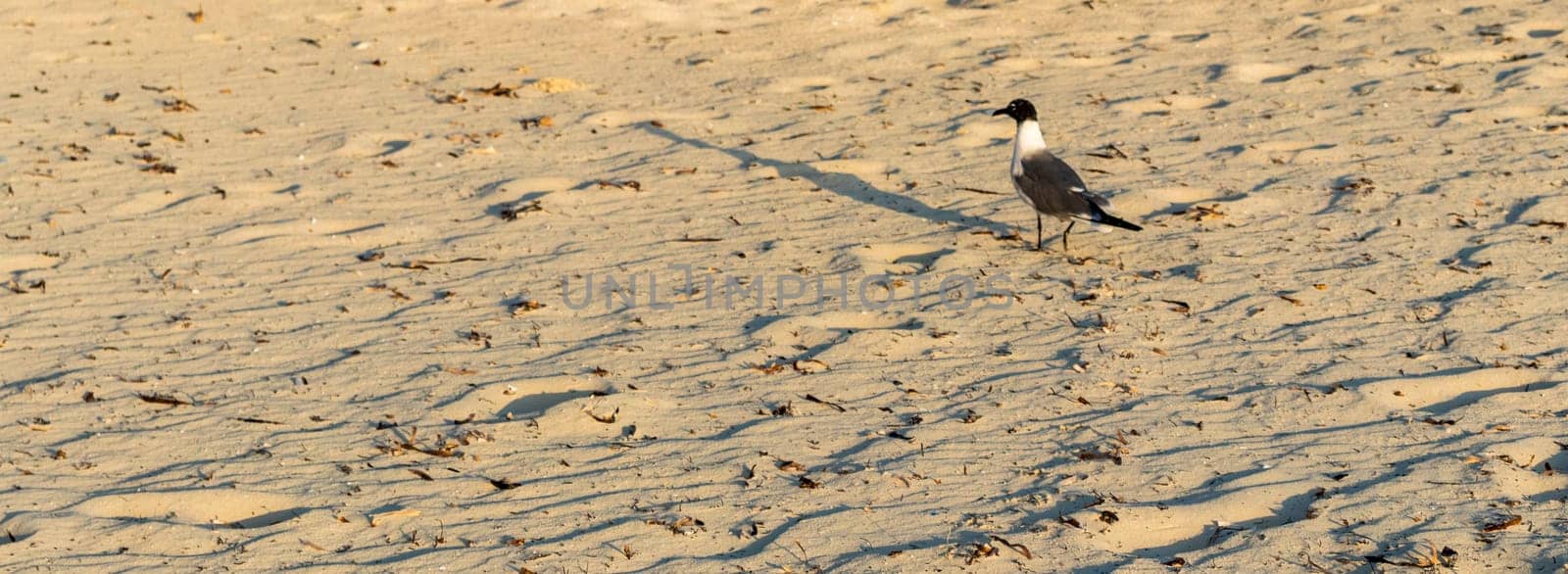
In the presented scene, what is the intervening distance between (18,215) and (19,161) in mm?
884

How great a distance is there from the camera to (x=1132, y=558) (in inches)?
152

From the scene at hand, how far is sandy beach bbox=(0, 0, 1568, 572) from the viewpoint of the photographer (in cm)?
412

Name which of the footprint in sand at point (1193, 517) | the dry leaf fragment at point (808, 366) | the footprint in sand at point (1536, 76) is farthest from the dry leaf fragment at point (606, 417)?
the footprint in sand at point (1536, 76)

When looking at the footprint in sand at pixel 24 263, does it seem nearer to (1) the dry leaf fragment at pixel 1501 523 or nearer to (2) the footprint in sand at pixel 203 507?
(2) the footprint in sand at pixel 203 507

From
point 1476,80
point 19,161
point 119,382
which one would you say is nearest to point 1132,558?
point 119,382

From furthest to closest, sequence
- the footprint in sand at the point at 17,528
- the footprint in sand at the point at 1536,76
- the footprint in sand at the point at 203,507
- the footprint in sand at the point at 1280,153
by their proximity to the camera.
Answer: the footprint in sand at the point at 1536,76 → the footprint in sand at the point at 1280,153 → the footprint in sand at the point at 203,507 → the footprint in sand at the point at 17,528

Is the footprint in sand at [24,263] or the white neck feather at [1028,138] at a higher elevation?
the white neck feather at [1028,138]

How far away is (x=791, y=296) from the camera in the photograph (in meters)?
5.93

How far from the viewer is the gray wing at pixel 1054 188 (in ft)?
20.5

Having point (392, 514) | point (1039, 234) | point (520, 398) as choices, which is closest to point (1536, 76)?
point (1039, 234)

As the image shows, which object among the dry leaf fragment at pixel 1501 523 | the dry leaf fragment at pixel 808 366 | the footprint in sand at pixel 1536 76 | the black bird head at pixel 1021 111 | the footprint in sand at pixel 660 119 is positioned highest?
the black bird head at pixel 1021 111

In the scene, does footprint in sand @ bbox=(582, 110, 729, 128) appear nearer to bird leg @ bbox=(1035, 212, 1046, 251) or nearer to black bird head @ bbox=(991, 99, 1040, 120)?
black bird head @ bbox=(991, 99, 1040, 120)

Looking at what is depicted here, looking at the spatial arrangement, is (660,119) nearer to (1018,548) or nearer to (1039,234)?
(1039,234)

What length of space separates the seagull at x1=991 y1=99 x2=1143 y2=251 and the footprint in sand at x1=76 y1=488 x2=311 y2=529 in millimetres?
3376
